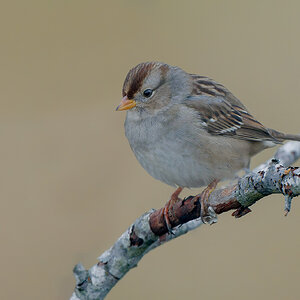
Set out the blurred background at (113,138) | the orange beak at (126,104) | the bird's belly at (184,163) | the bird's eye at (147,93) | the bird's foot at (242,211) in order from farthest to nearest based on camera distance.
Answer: the blurred background at (113,138) → the bird's eye at (147,93) → the orange beak at (126,104) → the bird's belly at (184,163) → the bird's foot at (242,211)

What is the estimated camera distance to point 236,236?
4.76 metres

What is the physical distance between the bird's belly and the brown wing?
0.82 feet

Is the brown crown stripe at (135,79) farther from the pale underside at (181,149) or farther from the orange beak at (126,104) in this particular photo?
the pale underside at (181,149)

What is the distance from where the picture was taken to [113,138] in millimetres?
5148

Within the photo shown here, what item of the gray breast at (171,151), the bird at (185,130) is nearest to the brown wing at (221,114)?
the bird at (185,130)

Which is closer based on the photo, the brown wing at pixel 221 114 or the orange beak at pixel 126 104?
the orange beak at pixel 126 104

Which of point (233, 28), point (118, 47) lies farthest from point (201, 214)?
point (233, 28)

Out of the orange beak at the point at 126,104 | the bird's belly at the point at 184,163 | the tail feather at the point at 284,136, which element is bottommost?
the tail feather at the point at 284,136

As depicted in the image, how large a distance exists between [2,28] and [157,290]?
310 cm

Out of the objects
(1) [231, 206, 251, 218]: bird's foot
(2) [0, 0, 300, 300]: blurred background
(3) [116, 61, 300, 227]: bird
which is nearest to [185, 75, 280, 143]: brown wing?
(3) [116, 61, 300, 227]: bird

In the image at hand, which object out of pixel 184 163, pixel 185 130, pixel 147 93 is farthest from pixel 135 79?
pixel 184 163

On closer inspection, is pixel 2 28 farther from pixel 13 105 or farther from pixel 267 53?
pixel 267 53

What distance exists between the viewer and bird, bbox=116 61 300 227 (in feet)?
12.0

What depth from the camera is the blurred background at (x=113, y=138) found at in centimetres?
456
